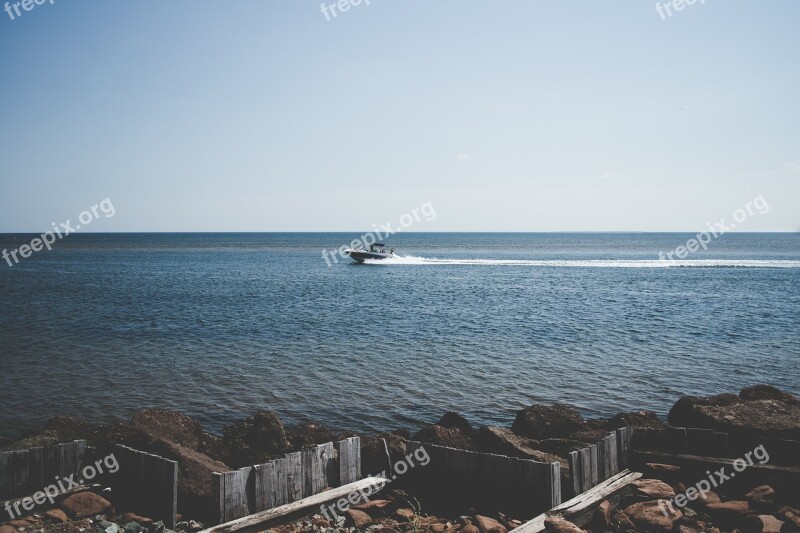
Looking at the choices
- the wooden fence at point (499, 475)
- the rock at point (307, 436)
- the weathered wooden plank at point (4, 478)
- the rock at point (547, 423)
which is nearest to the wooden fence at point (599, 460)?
the wooden fence at point (499, 475)

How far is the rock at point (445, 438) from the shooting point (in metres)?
11.0

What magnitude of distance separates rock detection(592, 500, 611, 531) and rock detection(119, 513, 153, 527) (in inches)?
235

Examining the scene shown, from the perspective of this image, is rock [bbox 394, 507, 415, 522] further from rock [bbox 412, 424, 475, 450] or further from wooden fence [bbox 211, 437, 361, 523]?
rock [bbox 412, 424, 475, 450]

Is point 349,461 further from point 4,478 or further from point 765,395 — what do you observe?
point 765,395

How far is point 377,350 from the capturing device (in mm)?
24250

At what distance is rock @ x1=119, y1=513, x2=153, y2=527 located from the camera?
306 inches

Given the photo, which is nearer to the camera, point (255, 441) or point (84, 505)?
point (84, 505)

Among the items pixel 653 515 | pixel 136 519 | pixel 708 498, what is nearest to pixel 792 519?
pixel 708 498

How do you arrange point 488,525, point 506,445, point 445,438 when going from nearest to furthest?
point 488,525
point 506,445
point 445,438

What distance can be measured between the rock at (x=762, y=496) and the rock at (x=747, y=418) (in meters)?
2.04

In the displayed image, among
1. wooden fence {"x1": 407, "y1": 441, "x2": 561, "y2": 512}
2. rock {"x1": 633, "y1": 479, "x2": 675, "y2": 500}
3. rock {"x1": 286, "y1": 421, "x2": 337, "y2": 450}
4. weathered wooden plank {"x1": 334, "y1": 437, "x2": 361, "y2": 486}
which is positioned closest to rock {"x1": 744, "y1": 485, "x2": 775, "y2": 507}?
rock {"x1": 633, "y1": 479, "x2": 675, "y2": 500}

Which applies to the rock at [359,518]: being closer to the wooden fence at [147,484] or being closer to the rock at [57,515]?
the wooden fence at [147,484]

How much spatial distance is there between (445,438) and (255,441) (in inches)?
142

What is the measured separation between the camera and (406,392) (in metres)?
17.8
